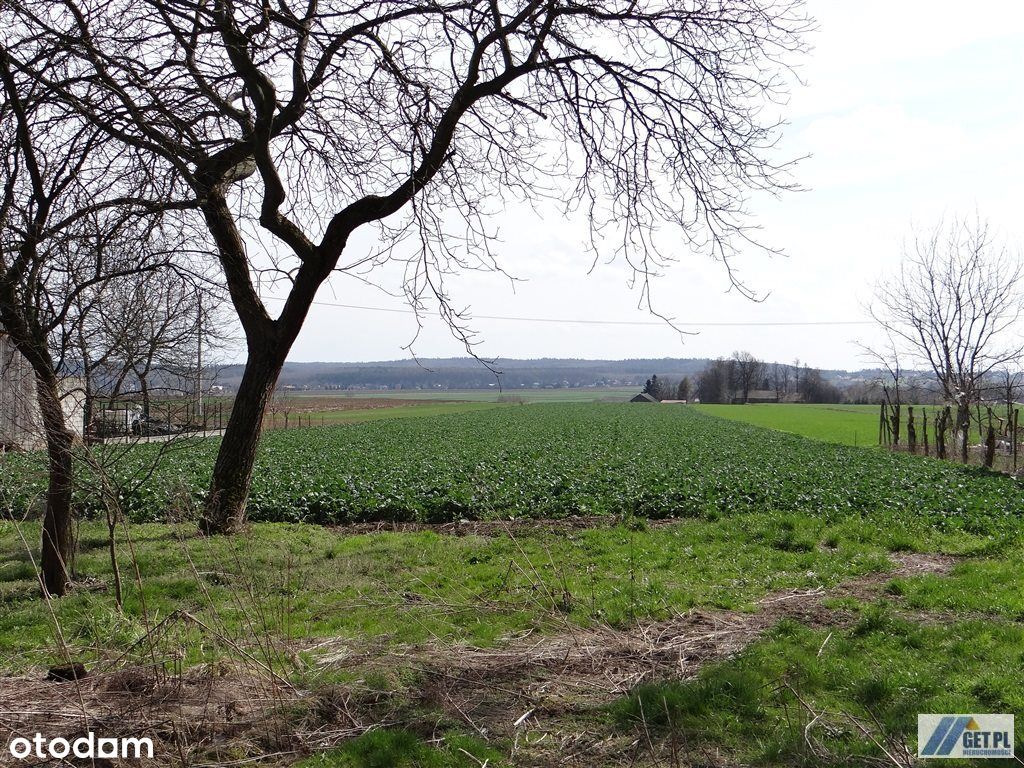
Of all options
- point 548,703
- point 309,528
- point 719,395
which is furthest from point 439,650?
point 719,395

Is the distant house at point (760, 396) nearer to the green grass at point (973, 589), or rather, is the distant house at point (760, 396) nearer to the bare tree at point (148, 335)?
the green grass at point (973, 589)

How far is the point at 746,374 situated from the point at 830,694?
11782 cm

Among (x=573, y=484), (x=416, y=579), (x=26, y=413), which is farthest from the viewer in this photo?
(x=573, y=484)

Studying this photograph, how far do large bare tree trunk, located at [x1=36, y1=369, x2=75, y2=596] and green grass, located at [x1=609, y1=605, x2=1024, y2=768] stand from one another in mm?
4768

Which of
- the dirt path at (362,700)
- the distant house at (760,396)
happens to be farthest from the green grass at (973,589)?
the distant house at (760,396)

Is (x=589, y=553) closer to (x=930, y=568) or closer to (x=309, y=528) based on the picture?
(x=930, y=568)

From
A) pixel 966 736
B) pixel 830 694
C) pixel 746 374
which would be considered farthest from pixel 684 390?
pixel 966 736

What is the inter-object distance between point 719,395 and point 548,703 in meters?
116

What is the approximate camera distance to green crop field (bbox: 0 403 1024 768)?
413 centimetres

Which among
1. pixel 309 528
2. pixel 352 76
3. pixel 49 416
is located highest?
pixel 352 76

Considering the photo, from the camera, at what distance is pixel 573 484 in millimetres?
16453

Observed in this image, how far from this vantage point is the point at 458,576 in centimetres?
866

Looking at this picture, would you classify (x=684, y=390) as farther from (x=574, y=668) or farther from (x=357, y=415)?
(x=574, y=668)

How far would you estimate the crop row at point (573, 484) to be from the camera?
1344cm
